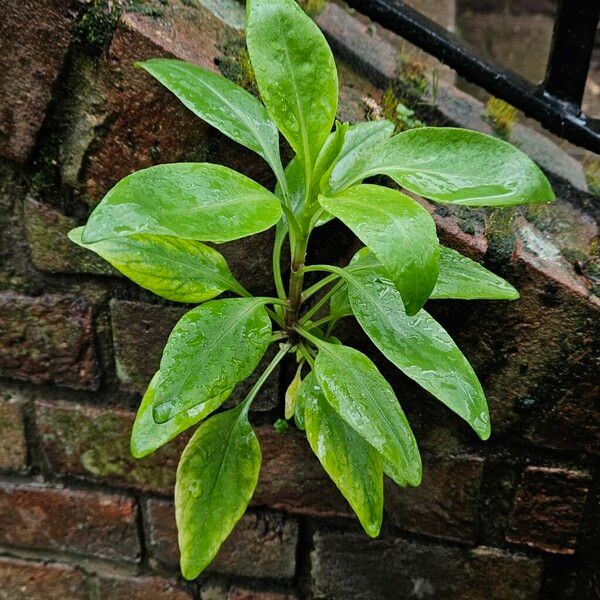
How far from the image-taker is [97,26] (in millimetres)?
695

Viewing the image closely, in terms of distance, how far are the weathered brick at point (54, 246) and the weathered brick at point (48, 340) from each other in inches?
1.8

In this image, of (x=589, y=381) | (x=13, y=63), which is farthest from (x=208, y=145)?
(x=589, y=381)

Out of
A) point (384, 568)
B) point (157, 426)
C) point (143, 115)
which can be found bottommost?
point (384, 568)

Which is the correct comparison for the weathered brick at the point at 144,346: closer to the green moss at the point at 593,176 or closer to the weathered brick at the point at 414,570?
the weathered brick at the point at 414,570

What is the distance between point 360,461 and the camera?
2.21ft

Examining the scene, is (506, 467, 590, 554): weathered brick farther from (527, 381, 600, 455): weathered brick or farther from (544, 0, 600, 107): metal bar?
(544, 0, 600, 107): metal bar

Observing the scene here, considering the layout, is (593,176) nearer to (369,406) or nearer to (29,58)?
(369,406)

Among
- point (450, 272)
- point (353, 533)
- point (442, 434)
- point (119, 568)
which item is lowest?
point (119, 568)

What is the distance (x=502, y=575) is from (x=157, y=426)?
51 cm

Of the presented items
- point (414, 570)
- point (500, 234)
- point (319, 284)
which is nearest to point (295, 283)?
point (319, 284)

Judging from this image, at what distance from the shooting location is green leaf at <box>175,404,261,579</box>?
688 millimetres

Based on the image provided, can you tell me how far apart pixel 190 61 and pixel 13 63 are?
0.60 ft

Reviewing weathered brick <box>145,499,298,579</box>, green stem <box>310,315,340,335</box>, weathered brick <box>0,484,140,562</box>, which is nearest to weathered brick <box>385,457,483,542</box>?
weathered brick <box>145,499,298,579</box>

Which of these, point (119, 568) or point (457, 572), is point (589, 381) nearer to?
point (457, 572)
